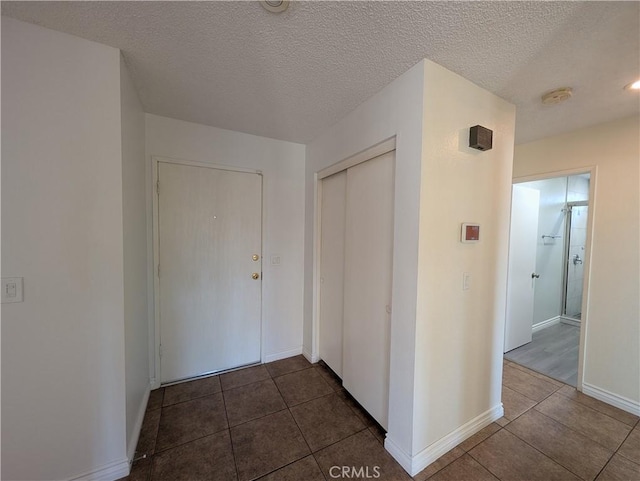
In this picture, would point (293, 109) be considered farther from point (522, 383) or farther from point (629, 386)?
point (629, 386)

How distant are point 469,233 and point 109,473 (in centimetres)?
257

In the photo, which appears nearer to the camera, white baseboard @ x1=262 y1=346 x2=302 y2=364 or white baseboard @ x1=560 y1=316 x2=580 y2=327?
white baseboard @ x1=262 y1=346 x2=302 y2=364

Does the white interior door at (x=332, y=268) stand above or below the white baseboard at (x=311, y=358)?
above

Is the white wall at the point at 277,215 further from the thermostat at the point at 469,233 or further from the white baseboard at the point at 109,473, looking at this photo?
the thermostat at the point at 469,233

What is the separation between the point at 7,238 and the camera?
115 centimetres

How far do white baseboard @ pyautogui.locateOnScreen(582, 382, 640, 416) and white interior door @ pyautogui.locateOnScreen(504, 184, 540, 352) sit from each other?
755 millimetres

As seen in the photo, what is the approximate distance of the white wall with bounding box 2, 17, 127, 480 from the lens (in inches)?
45.8

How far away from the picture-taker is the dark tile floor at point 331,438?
1.44 m

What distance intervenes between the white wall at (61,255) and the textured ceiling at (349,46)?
0.22 meters

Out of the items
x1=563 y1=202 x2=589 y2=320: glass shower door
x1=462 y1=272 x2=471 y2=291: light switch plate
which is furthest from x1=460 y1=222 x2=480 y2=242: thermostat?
x1=563 y1=202 x2=589 y2=320: glass shower door

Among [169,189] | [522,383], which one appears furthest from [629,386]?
[169,189]

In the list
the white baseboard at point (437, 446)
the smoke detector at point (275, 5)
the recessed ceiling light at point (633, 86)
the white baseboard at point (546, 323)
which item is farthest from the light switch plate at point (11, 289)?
the white baseboard at point (546, 323)

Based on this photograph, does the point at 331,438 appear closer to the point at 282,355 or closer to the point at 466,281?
the point at 282,355

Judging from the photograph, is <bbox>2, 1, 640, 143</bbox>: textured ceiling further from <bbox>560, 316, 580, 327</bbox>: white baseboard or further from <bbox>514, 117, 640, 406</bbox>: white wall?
<bbox>560, 316, 580, 327</bbox>: white baseboard
